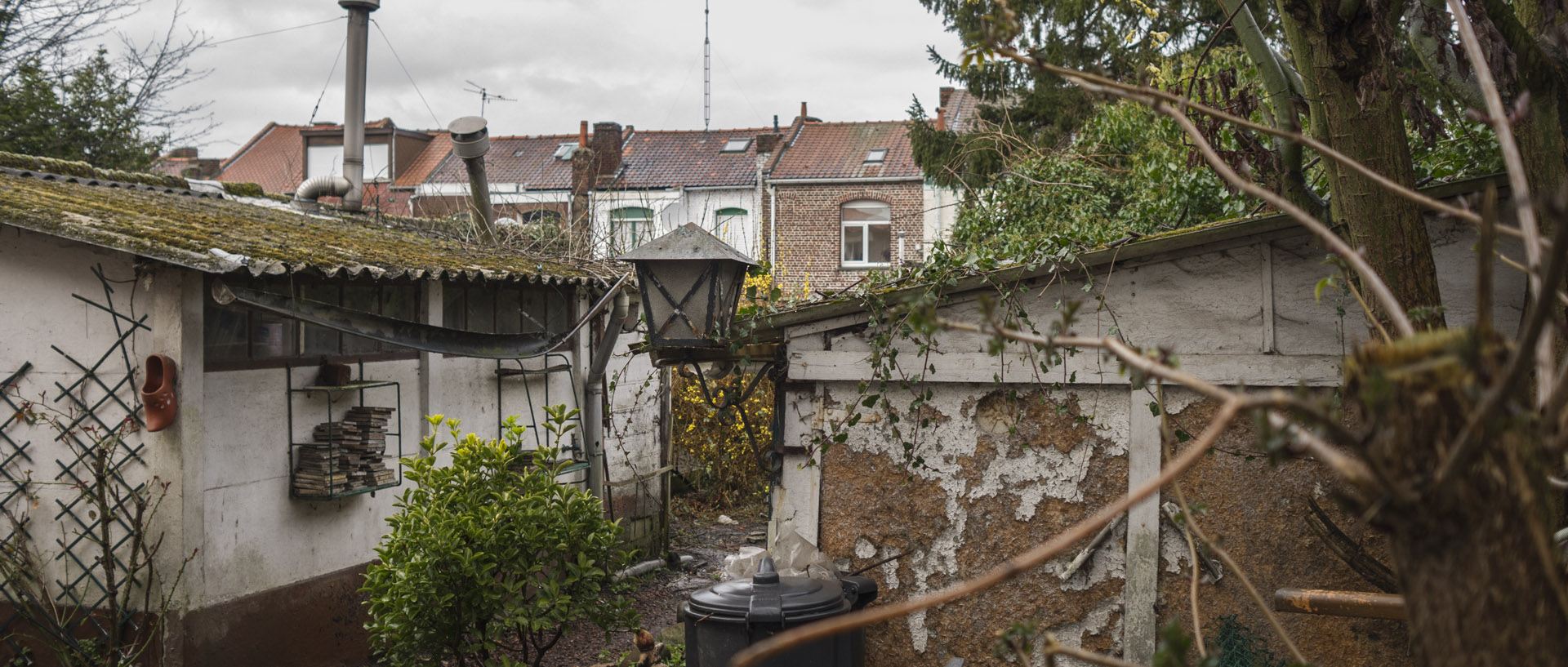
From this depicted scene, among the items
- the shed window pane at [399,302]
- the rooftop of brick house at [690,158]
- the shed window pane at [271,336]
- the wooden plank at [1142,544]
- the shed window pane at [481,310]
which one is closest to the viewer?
the wooden plank at [1142,544]

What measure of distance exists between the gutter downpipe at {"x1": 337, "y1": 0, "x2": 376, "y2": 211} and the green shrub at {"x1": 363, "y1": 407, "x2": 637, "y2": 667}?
20.1 ft

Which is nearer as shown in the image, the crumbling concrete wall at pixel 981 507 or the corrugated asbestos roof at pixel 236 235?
the crumbling concrete wall at pixel 981 507

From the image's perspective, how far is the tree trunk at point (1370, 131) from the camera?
151 inches

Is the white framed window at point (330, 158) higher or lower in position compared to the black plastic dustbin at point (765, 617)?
higher

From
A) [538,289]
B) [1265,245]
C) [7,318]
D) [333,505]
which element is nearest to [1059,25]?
[538,289]

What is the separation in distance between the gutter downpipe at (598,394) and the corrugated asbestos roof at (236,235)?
47 cm

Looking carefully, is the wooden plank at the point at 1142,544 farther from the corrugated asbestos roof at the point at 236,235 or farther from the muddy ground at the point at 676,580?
the corrugated asbestos roof at the point at 236,235

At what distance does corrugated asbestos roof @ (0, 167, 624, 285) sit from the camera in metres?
6.07

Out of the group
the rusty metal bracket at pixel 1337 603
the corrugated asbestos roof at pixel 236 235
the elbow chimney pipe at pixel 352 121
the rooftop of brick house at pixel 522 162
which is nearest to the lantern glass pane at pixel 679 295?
the corrugated asbestos roof at pixel 236 235

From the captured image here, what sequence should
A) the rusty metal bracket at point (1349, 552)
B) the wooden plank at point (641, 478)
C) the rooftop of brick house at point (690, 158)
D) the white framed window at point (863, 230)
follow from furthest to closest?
the rooftop of brick house at point (690, 158) → the white framed window at point (863, 230) → the wooden plank at point (641, 478) → the rusty metal bracket at point (1349, 552)

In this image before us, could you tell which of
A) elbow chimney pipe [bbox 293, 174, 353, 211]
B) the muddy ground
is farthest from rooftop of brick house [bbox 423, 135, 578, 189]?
elbow chimney pipe [bbox 293, 174, 353, 211]

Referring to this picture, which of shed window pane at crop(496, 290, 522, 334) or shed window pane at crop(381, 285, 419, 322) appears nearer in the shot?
shed window pane at crop(381, 285, 419, 322)

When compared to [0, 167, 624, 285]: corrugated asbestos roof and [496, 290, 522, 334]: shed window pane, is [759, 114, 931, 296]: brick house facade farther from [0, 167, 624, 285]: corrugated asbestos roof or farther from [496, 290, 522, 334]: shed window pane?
[0, 167, 624, 285]: corrugated asbestos roof

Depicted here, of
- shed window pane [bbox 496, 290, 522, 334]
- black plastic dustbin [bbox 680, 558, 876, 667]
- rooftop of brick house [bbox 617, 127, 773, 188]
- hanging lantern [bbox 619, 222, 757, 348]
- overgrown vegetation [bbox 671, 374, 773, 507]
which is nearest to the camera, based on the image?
black plastic dustbin [bbox 680, 558, 876, 667]
